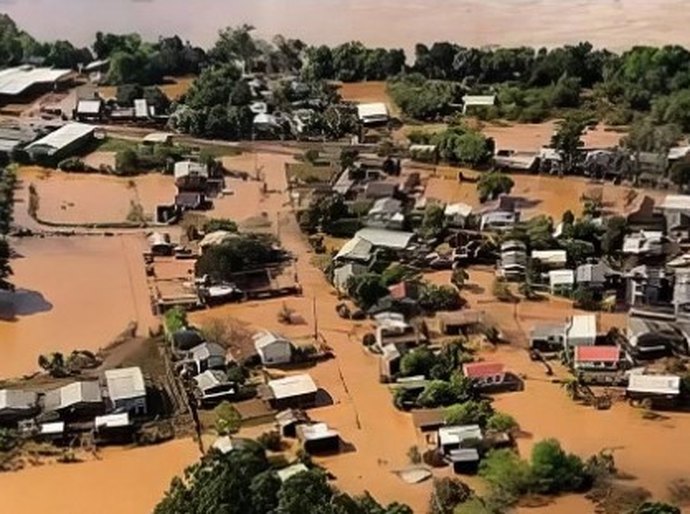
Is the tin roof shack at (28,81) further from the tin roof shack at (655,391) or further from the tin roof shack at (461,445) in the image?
the tin roof shack at (655,391)

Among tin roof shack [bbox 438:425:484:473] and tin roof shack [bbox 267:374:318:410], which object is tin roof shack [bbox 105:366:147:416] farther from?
tin roof shack [bbox 438:425:484:473]

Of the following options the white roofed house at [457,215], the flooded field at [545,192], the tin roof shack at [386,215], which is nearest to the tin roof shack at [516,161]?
the flooded field at [545,192]

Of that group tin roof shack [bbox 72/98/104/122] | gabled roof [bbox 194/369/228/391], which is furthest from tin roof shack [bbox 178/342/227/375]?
tin roof shack [bbox 72/98/104/122]

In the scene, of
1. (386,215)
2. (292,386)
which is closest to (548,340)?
(292,386)

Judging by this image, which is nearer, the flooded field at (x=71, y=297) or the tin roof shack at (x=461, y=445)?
the tin roof shack at (x=461, y=445)

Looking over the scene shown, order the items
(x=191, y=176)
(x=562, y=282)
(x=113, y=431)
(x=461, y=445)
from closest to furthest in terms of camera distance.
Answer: (x=461, y=445) < (x=113, y=431) < (x=562, y=282) < (x=191, y=176)

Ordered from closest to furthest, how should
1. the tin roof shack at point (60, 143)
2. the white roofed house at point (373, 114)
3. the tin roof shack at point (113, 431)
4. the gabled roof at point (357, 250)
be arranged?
the tin roof shack at point (113, 431), the gabled roof at point (357, 250), the tin roof shack at point (60, 143), the white roofed house at point (373, 114)

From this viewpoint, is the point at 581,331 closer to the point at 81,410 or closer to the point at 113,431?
the point at 113,431
